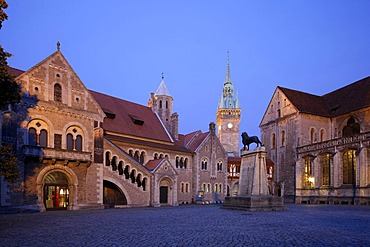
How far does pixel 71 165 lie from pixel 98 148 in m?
3.40

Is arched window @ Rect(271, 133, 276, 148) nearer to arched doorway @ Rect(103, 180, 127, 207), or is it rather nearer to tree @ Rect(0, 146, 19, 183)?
arched doorway @ Rect(103, 180, 127, 207)

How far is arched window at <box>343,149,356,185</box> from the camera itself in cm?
4466

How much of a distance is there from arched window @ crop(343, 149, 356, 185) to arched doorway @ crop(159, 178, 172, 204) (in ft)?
77.4

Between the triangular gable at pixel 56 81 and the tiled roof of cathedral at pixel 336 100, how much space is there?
120 ft

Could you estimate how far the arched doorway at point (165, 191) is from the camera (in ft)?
135

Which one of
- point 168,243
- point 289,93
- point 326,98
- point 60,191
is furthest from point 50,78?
point 326,98

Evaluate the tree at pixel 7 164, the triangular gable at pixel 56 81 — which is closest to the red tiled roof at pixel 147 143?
the triangular gable at pixel 56 81

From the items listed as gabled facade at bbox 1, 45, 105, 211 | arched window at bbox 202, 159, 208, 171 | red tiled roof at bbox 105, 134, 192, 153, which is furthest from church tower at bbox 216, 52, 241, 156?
gabled facade at bbox 1, 45, 105, 211

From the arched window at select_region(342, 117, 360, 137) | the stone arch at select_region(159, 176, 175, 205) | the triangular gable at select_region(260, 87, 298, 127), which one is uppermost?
the triangular gable at select_region(260, 87, 298, 127)

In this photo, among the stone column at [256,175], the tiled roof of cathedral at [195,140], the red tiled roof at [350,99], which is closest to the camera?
the stone column at [256,175]

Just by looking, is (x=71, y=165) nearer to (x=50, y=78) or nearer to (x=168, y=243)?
(x=50, y=78)

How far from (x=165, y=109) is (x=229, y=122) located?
213 feet

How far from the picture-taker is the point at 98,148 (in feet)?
110

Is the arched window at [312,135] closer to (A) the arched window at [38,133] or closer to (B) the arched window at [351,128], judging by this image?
(B) the arched window at [351,128]
